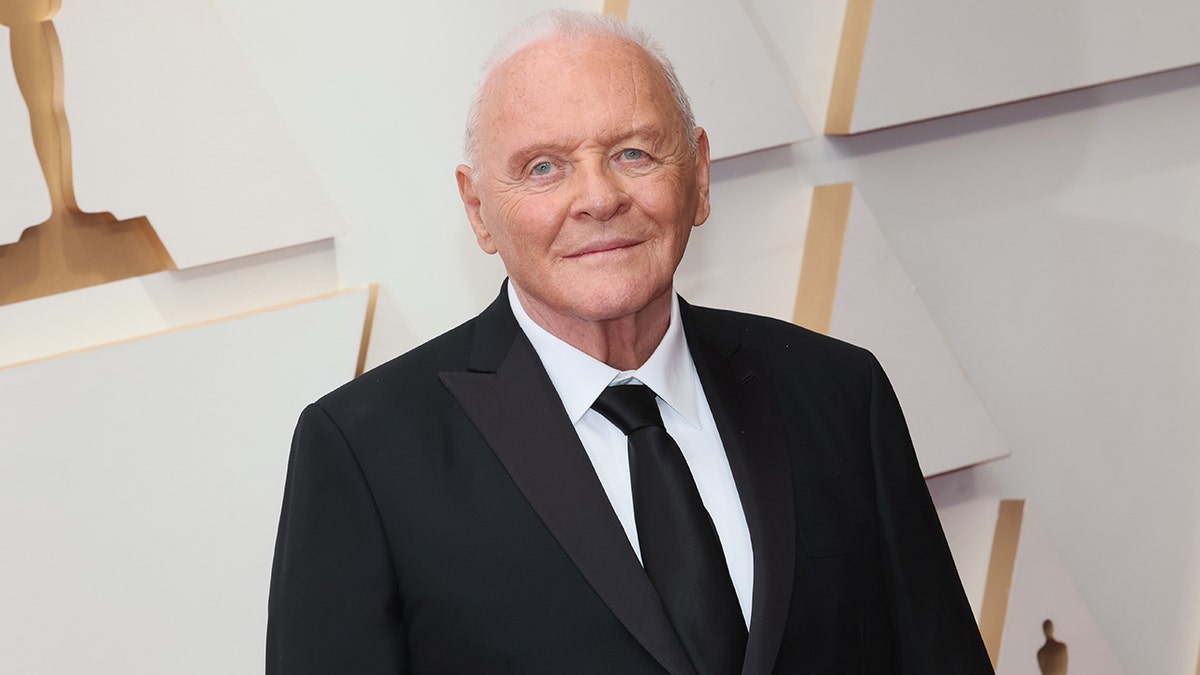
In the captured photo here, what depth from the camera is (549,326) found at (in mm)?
1175

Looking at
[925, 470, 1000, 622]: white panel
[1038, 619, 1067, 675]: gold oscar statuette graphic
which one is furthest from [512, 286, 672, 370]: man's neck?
[1038, 619, 1067, 675]: gold oscar statuette graphic

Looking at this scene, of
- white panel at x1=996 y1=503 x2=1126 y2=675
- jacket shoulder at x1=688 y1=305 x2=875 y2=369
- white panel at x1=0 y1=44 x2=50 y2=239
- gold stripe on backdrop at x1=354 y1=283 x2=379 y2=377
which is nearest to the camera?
jacket shoulder at x1=688 y1=305 x2=875 y2=369

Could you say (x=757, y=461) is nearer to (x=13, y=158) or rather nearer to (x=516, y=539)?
(x=516, y=539)

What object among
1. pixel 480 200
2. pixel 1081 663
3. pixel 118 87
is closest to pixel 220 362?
pixel 118 87

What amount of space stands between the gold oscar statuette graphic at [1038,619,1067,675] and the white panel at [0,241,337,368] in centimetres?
121

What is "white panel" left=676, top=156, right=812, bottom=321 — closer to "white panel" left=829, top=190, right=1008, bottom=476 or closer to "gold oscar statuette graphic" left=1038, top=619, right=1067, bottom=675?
"white panel" left=829, top=190, right=1008, bottom=476

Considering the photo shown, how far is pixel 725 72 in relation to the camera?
1750 millimetres

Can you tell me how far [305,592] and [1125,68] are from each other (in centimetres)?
153

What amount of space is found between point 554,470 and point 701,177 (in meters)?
0.32

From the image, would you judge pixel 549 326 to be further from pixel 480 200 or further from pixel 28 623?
pixel 28 623

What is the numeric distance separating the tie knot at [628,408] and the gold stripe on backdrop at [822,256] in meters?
0.74

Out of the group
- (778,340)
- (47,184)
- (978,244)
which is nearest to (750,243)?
(978,244)

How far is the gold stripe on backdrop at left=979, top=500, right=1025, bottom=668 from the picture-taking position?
1984 mm

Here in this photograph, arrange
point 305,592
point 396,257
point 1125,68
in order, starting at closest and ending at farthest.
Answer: point 305,592 < point 396,257 < point 1125,68
